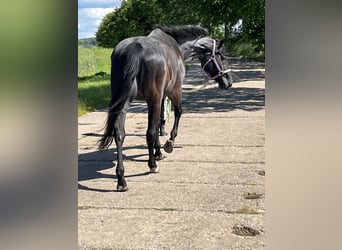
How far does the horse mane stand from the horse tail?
682mm

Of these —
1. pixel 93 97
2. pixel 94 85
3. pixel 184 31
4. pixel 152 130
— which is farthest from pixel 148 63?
pixel 93 97

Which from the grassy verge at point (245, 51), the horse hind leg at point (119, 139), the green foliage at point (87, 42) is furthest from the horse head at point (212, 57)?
the green foliage at point (87, 42)

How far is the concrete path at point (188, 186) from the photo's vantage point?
2684 millimetres

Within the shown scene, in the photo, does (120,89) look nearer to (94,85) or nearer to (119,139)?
(119,139)

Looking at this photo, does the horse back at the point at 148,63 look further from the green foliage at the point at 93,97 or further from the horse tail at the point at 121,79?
the green foliage at the point at 93,97

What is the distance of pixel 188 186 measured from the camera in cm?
346

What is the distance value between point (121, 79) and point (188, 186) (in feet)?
3.14

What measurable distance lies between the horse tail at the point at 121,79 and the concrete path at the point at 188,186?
508mm

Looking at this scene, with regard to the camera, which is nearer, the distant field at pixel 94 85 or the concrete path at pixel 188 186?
the concrete path at pixel 188 186
